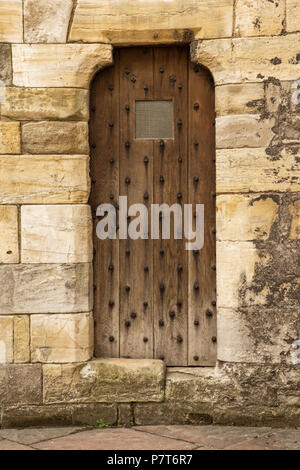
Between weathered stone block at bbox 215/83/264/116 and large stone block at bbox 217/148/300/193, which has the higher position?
weathered stone block at bbox 215/83/264/116

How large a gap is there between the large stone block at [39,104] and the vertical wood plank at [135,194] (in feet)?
1.31

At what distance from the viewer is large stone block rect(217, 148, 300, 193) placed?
422 cm

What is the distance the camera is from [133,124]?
14.9ft

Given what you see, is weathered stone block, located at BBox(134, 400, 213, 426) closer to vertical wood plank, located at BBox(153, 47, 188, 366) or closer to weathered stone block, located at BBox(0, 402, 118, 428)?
weathered stone block, located at BBox(0, 402, 118, 428)

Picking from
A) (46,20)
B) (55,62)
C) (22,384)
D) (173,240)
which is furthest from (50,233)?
(46,20)

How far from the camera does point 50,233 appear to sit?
436 centimetres

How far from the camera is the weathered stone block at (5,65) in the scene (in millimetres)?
4344

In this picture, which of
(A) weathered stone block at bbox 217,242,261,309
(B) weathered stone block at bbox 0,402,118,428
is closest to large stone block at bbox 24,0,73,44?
(A) weathered stone block at bbox 217,242,261,309

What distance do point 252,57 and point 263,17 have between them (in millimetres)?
272

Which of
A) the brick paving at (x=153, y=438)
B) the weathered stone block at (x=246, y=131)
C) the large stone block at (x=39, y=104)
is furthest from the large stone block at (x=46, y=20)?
the brick paving at (x=153, y=438)

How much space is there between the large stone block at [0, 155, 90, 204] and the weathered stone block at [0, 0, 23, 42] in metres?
0.80

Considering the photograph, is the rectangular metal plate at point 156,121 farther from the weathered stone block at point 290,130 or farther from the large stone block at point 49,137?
the weathered stone block at point 290,130

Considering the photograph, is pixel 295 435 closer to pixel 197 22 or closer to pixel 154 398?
pixel 154 398

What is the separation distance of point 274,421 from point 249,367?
385 millimetres
